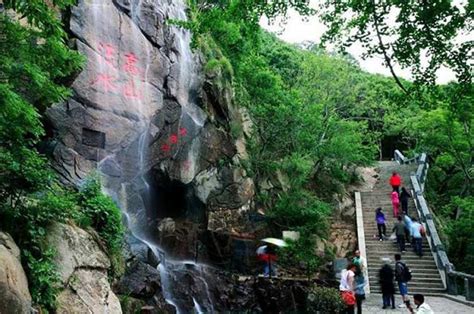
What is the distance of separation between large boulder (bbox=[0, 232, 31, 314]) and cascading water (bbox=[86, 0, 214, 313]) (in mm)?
7053

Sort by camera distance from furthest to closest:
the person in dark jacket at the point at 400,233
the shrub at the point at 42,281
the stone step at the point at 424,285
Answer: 1. the person in dark jacket at the point at 400,233
2. the stone step at the point at 424,285
3. the shrub at the point at 42,281

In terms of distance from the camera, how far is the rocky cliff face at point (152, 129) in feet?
43.3

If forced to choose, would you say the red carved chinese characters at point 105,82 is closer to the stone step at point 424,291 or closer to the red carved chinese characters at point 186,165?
the red carved chinese characters at point 186,165

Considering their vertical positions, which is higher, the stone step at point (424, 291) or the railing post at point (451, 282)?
the railing post at point (451, 282)

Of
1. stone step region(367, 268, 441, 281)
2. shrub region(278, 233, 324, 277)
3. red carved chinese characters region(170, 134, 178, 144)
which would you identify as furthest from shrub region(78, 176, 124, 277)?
stone step region(367, 268, 441, 281)

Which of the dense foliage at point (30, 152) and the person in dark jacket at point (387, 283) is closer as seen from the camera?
the dense foliage at point (30, 152)

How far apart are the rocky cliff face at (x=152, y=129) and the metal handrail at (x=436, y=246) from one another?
7.42 meters

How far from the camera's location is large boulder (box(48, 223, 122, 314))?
→ 273 inches

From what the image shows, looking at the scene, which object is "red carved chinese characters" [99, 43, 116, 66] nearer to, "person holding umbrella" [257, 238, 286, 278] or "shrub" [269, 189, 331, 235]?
"person holding umbrella" [257, 238, 286, 278]

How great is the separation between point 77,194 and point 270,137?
38.5ft

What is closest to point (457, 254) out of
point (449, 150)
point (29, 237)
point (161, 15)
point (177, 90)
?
point (449, 150)

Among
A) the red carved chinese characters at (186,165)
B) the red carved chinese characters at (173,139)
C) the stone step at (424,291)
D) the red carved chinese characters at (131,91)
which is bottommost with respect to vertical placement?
the stone step at (424,291)

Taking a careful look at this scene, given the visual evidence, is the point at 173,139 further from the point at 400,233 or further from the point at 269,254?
the point at 400,233

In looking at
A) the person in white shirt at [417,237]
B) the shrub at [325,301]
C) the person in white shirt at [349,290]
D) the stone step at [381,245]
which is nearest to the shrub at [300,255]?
the stone step at [381,245]
